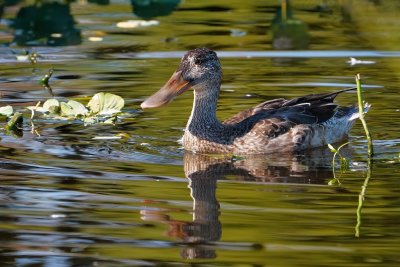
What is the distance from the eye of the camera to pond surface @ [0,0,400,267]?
681 cm

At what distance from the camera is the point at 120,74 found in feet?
44.9

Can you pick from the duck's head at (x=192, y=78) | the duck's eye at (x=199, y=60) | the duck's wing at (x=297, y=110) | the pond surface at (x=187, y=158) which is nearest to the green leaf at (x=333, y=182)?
the pond surface at (x=187, y=158)

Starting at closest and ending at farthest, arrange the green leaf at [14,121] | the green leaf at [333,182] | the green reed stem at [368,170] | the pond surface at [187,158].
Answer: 1. the pond surface at [187,158]
2. the green reed stem at [368,170]
3. the green leaf at [333,182]
4. the green leaf at [14,121]

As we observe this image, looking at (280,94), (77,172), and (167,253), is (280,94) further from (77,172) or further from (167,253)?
(167,253)

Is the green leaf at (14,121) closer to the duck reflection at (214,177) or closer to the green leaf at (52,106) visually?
the green leaf at (52,106)

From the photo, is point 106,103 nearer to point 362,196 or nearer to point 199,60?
point 199,60

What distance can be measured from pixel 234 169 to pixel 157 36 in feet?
22.9

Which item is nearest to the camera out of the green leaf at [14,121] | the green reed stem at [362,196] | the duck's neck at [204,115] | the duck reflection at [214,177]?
the duck reflection at [214,177]

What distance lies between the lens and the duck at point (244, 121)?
10.2 meters

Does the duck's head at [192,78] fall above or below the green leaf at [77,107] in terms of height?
above

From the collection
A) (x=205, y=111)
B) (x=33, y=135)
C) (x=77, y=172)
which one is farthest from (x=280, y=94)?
(x=77, y=172)

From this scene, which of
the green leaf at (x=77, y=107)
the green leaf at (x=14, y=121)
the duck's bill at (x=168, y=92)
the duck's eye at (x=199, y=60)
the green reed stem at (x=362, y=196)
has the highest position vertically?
the duck's eye at (x=199, y=60)

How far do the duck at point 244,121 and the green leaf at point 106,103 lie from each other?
975 millimetres

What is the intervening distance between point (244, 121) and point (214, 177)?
1572 mm
